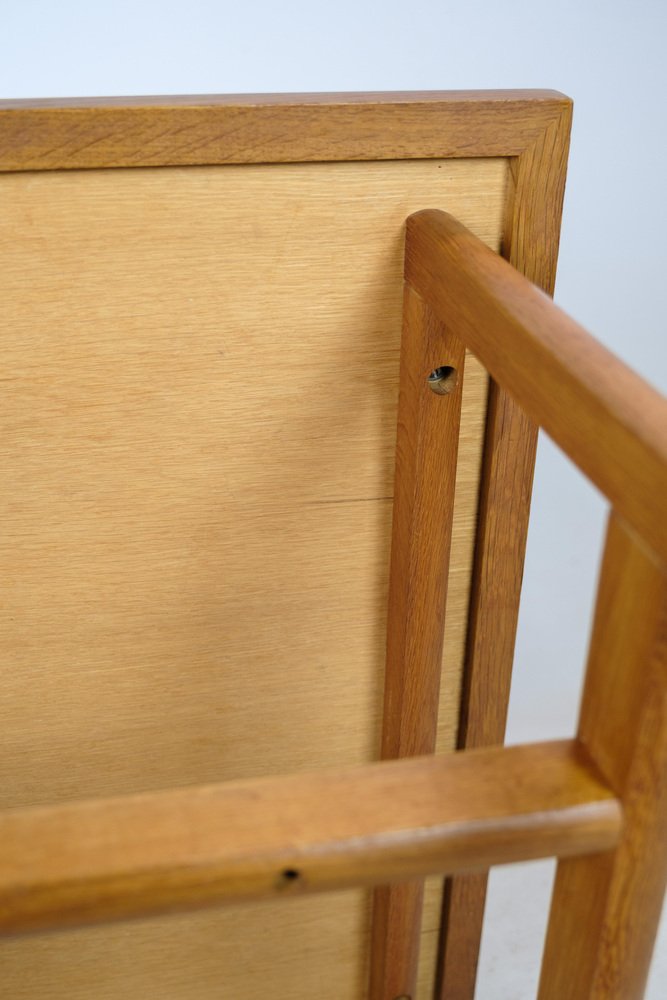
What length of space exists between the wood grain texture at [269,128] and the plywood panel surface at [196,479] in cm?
1

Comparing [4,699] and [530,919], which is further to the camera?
[530,919]

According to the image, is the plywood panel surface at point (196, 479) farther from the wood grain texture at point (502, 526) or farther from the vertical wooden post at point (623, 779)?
the vertical wooden post at point (623, 779)

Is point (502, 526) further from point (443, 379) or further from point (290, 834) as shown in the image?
point (290, 834)

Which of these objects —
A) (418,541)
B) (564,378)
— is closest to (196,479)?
(418,541)

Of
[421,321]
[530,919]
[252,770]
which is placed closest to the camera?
[421,321]

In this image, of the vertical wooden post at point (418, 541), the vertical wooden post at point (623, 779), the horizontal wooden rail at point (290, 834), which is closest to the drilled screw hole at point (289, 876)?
Result: the horizontal wooden rail at point (290, 834)

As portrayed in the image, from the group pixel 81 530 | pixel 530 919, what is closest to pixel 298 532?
pixel 81 530

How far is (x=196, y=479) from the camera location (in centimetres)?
60

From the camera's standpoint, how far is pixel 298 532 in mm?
630

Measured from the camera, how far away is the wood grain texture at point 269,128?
19.8 inches

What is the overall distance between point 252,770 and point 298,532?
0.17 meters

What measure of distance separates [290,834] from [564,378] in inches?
6.8

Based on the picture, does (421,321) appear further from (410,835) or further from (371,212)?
(410,835)

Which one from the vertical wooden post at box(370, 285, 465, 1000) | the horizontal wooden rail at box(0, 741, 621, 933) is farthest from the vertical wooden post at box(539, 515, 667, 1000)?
the vertical wooden post at box(370, 285, 465, 1000)
